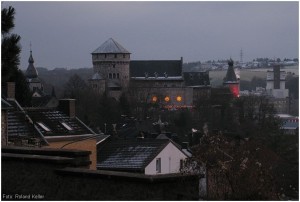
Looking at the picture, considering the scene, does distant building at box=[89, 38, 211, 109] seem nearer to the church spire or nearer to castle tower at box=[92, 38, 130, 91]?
castle tower at box=[92, 38, 130, 91]

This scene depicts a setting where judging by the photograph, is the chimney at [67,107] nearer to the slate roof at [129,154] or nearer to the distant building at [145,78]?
the slate roof at [129,154]

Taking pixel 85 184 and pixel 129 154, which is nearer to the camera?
pixel 85 184

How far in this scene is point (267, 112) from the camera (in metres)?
67.8

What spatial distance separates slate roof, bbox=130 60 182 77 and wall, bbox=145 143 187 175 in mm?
76956

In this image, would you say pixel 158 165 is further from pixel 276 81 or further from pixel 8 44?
pixel 276 81

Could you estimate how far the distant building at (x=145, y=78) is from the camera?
92.4m

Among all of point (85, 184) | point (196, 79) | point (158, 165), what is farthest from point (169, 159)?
point (196, 79)

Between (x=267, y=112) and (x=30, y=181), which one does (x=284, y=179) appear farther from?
(x=267, y=112)

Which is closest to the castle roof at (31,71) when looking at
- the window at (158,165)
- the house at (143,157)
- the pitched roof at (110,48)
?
the pitched roof at (110,48)

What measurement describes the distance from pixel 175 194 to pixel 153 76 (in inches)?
3635

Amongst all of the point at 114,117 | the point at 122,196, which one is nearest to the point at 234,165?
the point at 122,196

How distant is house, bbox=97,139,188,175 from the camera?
2042cm

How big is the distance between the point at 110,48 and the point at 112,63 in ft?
6.57

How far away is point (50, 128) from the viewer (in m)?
20.2
